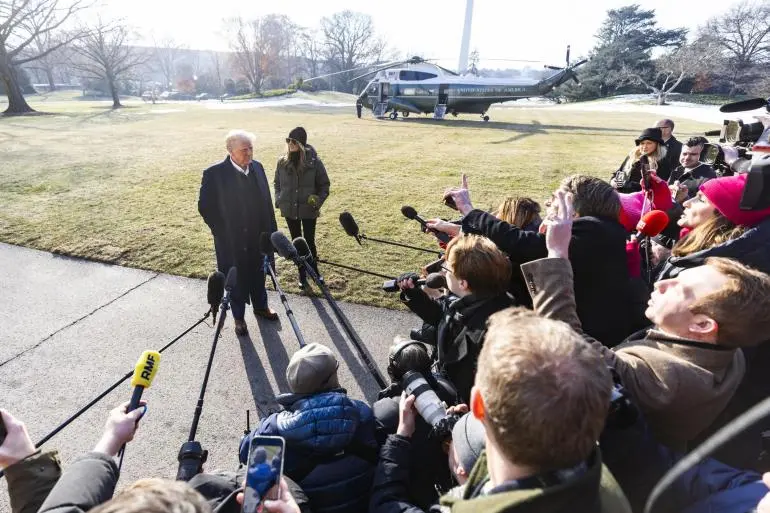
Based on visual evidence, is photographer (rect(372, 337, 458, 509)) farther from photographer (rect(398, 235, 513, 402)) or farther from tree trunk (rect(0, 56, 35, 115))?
tree trunk (rect(0, 56, 35, 115))

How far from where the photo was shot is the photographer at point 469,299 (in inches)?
89.6

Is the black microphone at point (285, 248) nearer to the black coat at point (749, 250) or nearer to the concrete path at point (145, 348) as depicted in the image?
the concrete path at point (145, 348)

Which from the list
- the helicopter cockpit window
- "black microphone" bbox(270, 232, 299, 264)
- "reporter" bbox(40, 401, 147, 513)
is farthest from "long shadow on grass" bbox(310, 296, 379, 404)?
the helicopter cockpit window

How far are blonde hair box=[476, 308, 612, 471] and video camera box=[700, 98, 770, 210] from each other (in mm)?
1816

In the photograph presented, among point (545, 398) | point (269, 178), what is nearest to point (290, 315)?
point (545, 398)

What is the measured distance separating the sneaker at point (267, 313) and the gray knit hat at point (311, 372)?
2.87 metres

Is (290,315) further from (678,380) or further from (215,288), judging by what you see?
(678,380)

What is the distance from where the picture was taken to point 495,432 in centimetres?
107

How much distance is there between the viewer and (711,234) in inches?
99.8

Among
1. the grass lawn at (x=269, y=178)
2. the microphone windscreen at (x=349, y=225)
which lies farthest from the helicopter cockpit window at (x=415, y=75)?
the microphone windscreen at (x=349, y=225)

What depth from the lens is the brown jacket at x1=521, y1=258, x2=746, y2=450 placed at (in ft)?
4.94

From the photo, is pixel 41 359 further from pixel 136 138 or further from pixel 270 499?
pixel 136 138

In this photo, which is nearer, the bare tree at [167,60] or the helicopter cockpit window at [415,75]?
the helicopter cockpit window at [415,75]

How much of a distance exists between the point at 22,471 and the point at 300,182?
13.7 ft
